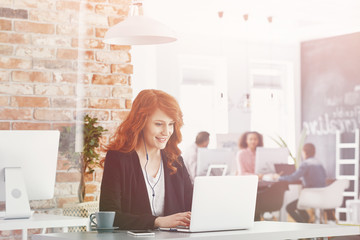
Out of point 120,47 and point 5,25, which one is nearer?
point 5,25

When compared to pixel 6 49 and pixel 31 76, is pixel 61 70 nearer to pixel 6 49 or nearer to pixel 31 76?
pixel 31 76

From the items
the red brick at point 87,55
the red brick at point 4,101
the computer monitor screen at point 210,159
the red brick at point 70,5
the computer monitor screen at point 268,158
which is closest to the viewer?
the red brick at point 4,101

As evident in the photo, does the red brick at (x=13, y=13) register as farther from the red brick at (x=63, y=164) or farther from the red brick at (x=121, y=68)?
the red brick at (x=63, y=164)

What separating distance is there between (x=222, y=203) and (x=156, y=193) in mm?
631

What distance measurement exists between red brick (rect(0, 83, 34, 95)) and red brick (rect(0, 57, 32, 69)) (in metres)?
0.12

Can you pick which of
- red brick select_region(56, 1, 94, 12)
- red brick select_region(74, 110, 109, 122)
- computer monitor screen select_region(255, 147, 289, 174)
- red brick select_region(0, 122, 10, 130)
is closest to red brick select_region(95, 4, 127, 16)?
red brick select_region(56, 1, 94, 12)

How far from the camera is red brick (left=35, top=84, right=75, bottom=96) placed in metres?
4.27

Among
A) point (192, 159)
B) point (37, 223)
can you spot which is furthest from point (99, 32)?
point (192, 159)

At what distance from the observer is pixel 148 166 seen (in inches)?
125

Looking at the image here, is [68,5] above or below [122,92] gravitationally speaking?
above

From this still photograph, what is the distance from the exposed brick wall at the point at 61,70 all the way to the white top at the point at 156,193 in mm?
1428

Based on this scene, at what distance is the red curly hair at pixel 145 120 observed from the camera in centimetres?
317

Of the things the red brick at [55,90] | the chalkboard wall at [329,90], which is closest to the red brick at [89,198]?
the red brick at [55,90]

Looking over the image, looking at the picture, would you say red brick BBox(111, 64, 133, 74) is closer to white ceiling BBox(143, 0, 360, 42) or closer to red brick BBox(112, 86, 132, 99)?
red brick BBox(112, 86, 132, 99)
